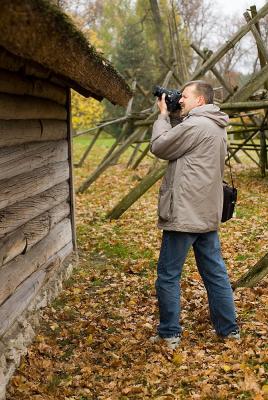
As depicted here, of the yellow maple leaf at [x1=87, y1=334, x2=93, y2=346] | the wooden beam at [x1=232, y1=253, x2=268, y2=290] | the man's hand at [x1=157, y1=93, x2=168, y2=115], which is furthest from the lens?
the wooden beam at [x1=232, y1=253, x2=268, y2=290]

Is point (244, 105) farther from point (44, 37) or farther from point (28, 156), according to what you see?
point (44, 37)

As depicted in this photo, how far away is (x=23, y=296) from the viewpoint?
418cm

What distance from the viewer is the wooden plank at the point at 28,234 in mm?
3744

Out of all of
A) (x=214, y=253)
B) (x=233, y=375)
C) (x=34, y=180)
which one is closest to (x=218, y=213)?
(x=214, y=253)

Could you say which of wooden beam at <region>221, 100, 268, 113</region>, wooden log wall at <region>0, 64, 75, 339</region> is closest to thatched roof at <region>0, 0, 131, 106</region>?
wooden log wall at <region>0, 64, 75, 339</region>

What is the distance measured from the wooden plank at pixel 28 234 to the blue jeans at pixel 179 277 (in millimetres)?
1082

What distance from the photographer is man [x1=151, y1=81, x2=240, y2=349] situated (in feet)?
12.0

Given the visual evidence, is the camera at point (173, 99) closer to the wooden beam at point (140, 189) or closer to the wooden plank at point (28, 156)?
the wooden plank at point (28, 156)

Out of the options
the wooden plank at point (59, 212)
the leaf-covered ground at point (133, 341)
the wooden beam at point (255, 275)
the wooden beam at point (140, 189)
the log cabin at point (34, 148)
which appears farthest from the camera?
the wooden beam at point (140, 189)

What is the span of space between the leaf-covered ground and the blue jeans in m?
0.17

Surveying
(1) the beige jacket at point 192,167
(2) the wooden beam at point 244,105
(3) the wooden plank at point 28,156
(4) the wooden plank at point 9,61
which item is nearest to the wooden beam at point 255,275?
(1) the beige jacket at point 192,167

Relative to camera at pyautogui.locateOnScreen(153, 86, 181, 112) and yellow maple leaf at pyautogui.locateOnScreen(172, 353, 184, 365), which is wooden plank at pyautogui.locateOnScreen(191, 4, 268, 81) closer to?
camera at pyautogui.locateOnScreen(153, 86, 181, 112)

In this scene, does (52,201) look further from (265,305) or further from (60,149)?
(265,305)

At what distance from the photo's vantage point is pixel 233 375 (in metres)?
3.45
